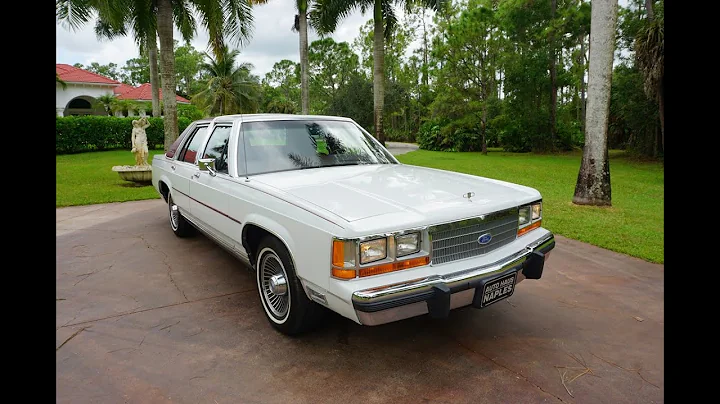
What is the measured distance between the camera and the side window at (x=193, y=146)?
5.10 meters

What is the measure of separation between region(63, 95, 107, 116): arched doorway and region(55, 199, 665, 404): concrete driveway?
118 feet

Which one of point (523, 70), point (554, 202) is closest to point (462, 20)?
point (523, 70)

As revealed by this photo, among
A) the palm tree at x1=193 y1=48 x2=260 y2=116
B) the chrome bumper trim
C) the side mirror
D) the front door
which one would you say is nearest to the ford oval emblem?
the chrome bumper trim

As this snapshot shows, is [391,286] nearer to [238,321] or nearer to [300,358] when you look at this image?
[300,358]

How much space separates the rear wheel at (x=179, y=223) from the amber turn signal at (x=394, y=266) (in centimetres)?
406

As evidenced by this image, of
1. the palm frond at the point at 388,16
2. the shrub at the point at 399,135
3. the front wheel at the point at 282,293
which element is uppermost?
the palm frond at the point at 388,16

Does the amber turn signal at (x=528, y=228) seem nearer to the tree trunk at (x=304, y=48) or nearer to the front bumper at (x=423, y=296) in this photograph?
the front bumper at (x=423, y=296)

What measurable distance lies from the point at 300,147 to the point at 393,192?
135 cm

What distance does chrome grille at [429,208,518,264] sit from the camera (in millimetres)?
2721

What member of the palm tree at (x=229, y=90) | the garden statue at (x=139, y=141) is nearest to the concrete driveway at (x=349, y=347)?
the garden statue at (x=139, y=141)

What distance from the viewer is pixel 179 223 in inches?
233
